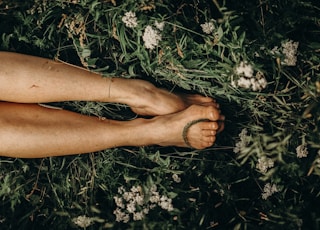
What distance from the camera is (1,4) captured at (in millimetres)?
2387

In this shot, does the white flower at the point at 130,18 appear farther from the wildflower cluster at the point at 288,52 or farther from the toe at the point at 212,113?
the wildflower cluster at the point at 288,52

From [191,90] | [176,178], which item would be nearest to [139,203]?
[176,178]

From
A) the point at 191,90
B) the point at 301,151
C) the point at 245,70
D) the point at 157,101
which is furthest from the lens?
the point at 191,90

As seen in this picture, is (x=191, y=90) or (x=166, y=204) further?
(x=191, y=90)

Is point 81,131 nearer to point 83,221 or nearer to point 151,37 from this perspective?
point 83,221

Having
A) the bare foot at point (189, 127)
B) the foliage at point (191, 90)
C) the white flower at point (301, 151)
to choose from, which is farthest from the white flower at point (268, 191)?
the bare foot at point (189, 127)

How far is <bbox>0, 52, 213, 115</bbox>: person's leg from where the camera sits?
215 cm

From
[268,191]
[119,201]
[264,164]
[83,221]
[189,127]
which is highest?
[189,127]

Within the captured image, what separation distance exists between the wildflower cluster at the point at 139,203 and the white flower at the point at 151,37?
686 mm

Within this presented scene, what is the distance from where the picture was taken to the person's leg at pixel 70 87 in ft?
7.04

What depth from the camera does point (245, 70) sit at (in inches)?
79.7

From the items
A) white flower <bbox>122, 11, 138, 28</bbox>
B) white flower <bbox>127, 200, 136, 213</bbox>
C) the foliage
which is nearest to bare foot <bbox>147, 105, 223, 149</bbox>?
the foliage

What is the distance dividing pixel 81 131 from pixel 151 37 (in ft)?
1.87

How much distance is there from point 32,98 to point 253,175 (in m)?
1.17
